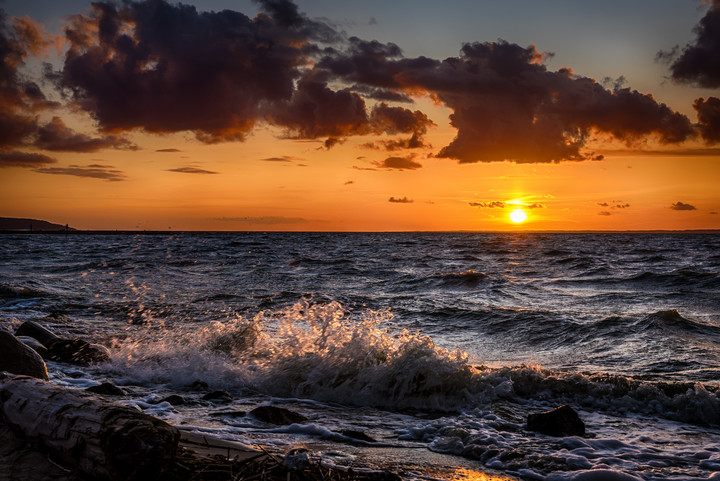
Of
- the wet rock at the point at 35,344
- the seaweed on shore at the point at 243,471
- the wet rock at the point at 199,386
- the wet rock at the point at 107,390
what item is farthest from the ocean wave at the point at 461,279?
the seaweed on shore at the point at 243,471

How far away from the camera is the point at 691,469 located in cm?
506

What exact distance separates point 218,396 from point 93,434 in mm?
3940

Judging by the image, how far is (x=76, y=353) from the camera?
31.5 ft

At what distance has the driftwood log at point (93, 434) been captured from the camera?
3.38 metres

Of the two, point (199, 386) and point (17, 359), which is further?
point (199, 386)

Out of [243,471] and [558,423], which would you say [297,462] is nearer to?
[243,471]

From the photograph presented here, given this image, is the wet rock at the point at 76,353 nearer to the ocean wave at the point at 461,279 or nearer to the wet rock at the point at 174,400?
the wet rock at the point at 174,400

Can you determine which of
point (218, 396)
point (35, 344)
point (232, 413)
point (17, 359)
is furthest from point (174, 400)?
point (35, 344)

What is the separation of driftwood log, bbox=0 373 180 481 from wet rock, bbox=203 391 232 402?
3322mm

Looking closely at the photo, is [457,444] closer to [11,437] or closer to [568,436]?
[568,436]

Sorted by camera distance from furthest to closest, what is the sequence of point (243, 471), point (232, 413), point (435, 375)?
1. point (435, 375)
2. point (232, 413)
3. point (243, 471)

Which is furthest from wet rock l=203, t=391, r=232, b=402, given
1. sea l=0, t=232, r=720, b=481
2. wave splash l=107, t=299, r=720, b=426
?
wave splash l=107, t=299, r=720, b=426

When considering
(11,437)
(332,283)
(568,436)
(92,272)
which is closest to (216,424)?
(11,437)

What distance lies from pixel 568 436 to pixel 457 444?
125cm
